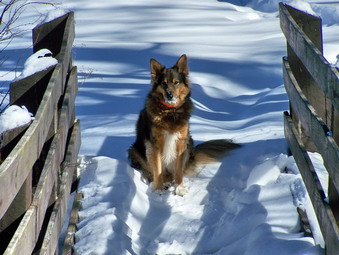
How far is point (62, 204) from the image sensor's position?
14.1 ft

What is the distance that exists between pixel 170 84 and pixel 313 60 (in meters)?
2.33

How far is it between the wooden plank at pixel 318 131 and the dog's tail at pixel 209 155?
1.25 meters

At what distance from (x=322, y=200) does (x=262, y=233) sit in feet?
2.32

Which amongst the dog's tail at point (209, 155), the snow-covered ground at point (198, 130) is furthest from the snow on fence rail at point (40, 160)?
the dog's tail at point (209, 155)

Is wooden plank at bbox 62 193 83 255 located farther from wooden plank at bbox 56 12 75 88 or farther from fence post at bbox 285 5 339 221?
fence post at bbox 285 5 339 221

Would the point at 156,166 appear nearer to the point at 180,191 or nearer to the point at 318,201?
the point at 180,191

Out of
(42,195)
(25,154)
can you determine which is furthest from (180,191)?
(25,154)

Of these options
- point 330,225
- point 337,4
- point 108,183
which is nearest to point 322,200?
point 330,225

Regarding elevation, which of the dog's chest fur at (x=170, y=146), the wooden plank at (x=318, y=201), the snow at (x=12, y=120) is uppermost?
the snow at (x=12, y=120)

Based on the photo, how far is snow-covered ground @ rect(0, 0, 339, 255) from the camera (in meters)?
4.80

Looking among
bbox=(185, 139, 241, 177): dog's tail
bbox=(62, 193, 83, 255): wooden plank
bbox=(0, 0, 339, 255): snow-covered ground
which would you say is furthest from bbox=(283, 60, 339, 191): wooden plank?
bbox=(62, 193, 83, 255): wooden plank

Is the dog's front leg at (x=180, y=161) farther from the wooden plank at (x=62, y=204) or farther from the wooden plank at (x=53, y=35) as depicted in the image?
the wooden plank at (x=53, y=35)

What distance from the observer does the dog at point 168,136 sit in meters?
6.32

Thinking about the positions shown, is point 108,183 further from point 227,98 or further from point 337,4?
point 337,4
